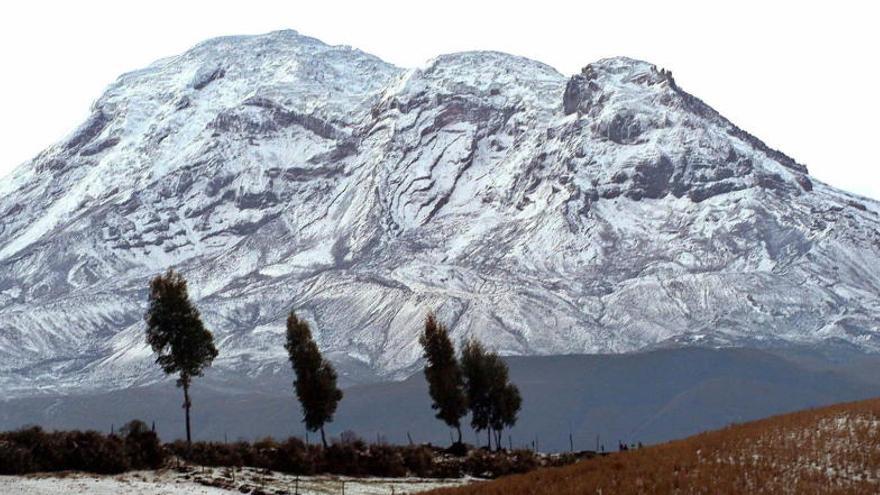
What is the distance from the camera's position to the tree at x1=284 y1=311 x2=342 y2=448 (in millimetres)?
115375

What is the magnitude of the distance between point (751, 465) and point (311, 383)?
2565 inches

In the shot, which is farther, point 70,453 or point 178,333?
point 178,333

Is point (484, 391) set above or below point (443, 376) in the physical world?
below

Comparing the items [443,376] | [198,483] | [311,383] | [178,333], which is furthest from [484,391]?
[198,483]

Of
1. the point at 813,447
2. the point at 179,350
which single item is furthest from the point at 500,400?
the point at 813,447

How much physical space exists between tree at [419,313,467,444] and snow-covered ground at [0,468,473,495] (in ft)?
137

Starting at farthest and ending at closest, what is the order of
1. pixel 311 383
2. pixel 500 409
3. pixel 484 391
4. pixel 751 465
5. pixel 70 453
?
pixel 484 391 → pixel 500 409 → pixel 311 383 → pixel 70 453 → pixel 751 465

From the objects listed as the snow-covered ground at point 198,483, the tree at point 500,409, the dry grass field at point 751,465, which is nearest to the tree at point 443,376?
the tree at point 500,409

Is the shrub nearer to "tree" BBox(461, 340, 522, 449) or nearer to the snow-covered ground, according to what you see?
the snow-covered ground

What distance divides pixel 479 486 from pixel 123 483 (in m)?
21.8

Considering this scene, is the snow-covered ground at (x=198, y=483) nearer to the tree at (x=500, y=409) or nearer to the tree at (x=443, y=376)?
the tree at (x=443, y=376)

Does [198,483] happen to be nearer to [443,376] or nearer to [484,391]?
[443,376]

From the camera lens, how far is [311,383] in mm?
115812

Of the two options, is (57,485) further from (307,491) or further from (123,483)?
(307,491)
